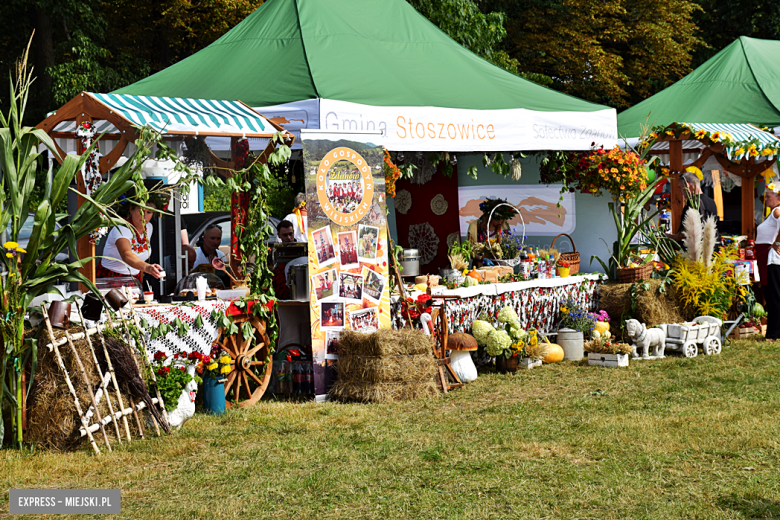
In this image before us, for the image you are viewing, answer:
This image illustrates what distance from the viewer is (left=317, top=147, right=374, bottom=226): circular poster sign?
7023mm

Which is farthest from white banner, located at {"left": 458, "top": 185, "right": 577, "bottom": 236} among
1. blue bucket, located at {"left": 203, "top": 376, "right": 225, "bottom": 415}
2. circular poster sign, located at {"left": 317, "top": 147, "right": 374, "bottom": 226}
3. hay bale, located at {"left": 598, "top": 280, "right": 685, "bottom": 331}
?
A: blue bucket, located at {"left": 203, "top": 376, "right": 225, "bottom": 415}

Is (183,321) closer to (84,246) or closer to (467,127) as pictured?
(84,246)

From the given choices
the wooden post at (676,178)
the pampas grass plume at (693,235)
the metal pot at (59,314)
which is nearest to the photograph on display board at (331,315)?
the metal pot at (59,314)

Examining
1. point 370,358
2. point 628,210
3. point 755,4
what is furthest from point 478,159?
point 755,4

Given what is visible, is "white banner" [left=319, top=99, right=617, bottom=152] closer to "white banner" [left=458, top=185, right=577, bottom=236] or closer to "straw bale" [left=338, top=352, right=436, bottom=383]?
"white banner" [left=458, top=185, right=577, bottom=236]

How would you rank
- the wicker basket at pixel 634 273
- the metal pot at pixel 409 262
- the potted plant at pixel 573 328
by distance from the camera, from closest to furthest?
the metal pot at pixel 409 262 < the potted plant at pixel 573 328 < the wicker basket at pixel 634 273

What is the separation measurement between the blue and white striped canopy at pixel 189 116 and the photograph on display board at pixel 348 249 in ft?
3.36

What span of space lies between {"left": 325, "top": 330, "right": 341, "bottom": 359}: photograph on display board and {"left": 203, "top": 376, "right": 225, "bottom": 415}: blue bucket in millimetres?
922

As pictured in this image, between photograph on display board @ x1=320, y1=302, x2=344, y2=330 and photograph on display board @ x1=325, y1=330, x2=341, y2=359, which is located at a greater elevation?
photograph on display board @ x1=320, y1=302, x2=344, y2=330

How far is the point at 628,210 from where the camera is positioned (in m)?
9.81

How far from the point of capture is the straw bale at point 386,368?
684cm

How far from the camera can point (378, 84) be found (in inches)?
328

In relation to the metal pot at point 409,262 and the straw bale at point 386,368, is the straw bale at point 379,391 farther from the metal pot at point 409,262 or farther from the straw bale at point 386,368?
the metal pot at point 409,262

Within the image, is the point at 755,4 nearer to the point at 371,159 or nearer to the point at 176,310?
the point at 371,159
